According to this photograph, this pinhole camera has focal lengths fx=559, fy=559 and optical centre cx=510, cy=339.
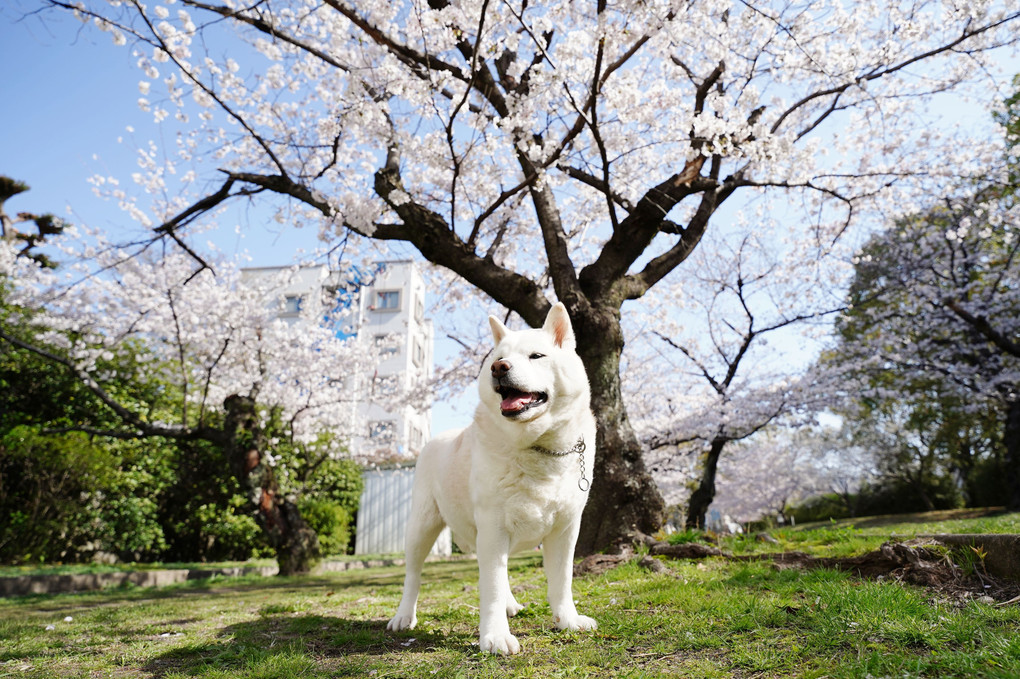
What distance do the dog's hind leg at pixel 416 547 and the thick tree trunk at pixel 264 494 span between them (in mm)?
6404

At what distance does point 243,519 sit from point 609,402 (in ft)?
37.6

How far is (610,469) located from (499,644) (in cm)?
330

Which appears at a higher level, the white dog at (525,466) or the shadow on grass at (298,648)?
the white dog at (525,466)

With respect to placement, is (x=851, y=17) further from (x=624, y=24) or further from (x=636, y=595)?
(x=636, y=595)

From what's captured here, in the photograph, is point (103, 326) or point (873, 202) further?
point (103, 326)

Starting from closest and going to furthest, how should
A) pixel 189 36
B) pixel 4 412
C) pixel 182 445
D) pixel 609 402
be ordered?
pixel 609 402 < pixel 189 36 < pixel 4 412 < pixel 182 445

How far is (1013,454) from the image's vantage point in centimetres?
1510

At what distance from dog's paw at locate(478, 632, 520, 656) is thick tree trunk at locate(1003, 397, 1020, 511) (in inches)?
711

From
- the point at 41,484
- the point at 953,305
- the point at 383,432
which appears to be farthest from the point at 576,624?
the point at 383,432

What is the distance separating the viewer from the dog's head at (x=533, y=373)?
2652 mm

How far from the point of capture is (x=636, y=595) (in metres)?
3.76

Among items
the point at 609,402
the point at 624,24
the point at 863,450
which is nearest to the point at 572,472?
the point at 609,402

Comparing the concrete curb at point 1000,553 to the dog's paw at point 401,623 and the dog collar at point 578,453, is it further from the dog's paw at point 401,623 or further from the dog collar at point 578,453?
the dog's paw at point 401,623

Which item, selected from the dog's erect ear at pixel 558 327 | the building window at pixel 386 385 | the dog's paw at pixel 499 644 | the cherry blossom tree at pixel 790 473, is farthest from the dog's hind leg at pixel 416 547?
the cherry blossom tree at pixel 790 473
